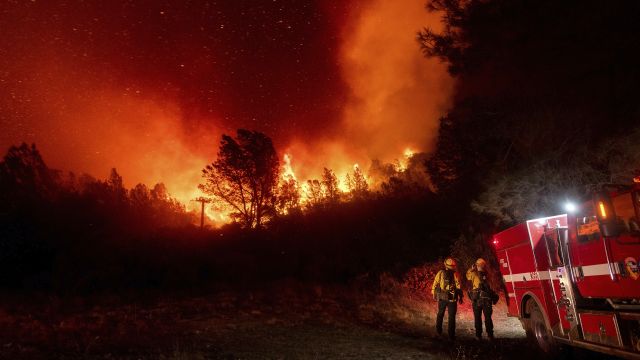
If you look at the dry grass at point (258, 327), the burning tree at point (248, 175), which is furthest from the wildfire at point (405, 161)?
the dry grass at point (258, 327)

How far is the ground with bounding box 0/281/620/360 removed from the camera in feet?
26.7

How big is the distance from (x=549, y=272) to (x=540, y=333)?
1373 millimetres

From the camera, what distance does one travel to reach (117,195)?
5712 cm

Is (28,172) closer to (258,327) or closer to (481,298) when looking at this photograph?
(258,327)

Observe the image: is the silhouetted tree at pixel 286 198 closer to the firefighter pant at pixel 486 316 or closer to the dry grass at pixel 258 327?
the dry grass at pixel 258 327

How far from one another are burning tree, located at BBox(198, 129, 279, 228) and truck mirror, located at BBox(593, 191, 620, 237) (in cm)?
3802

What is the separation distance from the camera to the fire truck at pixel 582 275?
555 centimetres

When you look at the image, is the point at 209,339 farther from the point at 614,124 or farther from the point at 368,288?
the point at 614,124

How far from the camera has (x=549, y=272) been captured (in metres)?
7.63

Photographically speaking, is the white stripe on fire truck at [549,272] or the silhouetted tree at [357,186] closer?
the white stripe on fire truck at [549,272]

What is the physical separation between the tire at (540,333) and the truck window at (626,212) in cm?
299

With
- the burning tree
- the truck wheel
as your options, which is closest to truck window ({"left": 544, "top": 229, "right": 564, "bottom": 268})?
the truck wheel

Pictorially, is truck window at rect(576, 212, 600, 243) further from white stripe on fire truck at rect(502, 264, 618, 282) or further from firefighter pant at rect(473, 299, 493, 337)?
firefighter pant at rect(473, 299, 493, 337)

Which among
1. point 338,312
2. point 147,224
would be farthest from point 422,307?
point 147,224
